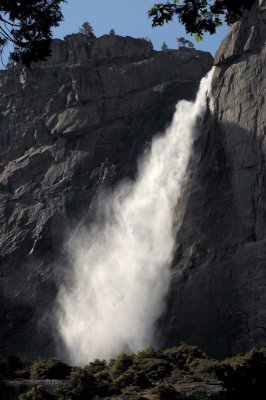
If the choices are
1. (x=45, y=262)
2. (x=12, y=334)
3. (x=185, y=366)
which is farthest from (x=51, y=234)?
(x=185, y=366)

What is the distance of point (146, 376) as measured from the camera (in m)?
41.1

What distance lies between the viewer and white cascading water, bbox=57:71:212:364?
60.2 m

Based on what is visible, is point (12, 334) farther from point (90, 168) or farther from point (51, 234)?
point (90, 168)

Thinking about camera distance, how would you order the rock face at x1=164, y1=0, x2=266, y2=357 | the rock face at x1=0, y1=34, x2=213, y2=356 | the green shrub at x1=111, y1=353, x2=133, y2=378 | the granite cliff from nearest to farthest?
the green shrub at x1=111, y1=353, x2=133, y2=378
the rock face at x1=164, y1=0, x2=266, y2=357
the granite cliff
the rock face at x1=0, y1=34, x2=213, y2=356

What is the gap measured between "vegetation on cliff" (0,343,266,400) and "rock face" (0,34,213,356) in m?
15.9

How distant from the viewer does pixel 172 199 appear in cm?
6300

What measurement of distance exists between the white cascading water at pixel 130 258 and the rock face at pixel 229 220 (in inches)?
66.6

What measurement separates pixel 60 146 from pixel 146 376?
102 feet

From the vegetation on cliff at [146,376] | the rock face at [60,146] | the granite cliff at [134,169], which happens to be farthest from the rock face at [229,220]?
the vegetation on cliff at [146,376]

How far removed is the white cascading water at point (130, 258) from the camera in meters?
60.2

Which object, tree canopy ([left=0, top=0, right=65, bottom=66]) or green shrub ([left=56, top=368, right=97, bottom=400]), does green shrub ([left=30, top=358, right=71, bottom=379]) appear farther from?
tree canopy ([left=0, top=0, right=65, bottom=66])

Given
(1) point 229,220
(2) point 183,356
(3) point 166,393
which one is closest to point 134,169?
(1) point 229,220

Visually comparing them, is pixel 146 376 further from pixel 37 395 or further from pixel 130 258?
pixel 130 258

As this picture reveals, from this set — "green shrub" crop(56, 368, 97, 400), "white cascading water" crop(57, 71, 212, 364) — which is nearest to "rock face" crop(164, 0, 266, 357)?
"white cascading water" crop(57, 71, 212, 364)
